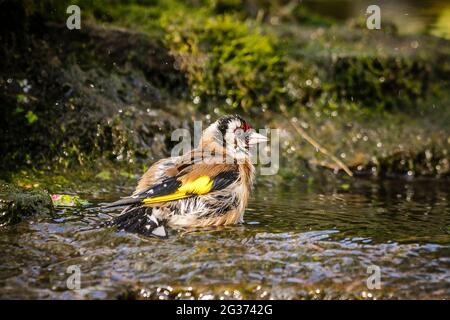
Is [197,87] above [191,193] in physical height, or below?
above

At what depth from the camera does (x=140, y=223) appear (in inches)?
197

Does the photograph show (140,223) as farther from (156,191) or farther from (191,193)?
(191,193)

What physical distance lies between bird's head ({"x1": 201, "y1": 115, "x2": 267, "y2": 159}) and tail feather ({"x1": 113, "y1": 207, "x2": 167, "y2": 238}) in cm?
118

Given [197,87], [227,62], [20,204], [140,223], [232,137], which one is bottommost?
[140,223]

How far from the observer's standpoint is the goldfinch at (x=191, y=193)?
16.5 feet

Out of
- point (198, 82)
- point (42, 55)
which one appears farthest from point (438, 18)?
point (42, 55)

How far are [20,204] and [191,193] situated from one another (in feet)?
4.21

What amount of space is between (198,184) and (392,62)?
4.29m

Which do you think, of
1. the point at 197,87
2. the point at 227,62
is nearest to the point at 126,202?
the point at 197,87

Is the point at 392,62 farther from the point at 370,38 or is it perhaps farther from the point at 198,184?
the point at 198,184

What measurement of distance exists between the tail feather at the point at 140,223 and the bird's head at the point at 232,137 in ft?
3.87

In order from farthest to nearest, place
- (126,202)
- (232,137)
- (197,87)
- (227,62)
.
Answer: (227,62), (197,87), (232,137), (126,202)

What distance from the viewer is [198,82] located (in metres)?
8.12

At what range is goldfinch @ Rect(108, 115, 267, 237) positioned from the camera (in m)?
5.02
